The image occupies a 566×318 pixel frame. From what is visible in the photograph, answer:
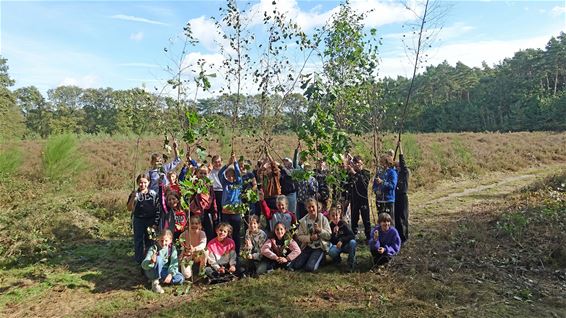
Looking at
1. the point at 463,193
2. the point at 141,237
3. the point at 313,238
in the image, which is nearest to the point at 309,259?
the point at 313,238

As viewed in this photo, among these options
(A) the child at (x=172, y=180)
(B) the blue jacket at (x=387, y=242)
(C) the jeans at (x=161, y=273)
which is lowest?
(C) the jeans at (x=161, y=273)

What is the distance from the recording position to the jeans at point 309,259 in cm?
574

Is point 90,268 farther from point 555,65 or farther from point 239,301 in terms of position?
point 555,65

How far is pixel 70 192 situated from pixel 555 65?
51.7m

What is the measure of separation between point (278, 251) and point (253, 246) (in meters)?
0.38

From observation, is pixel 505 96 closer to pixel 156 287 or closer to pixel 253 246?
pixel 253 246

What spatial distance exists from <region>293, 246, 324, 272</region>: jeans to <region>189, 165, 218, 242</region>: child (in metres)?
1.44

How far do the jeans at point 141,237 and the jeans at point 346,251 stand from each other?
105 inches

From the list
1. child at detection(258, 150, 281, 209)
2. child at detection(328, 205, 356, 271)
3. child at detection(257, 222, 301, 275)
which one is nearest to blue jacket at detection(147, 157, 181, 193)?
child at detection(258, 150, 281, 209)

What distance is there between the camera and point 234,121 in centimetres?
641

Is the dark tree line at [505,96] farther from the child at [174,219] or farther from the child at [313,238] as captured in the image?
the child at [174,219]

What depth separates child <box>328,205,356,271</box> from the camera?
18.9 ft

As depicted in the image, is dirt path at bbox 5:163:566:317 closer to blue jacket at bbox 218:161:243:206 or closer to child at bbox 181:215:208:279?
child at bbox 181:215:208:279

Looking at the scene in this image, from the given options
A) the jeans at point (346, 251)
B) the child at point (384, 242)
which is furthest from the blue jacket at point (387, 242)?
the jeans at point (346, 251)
